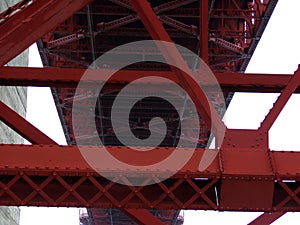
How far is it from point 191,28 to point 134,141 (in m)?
12.5

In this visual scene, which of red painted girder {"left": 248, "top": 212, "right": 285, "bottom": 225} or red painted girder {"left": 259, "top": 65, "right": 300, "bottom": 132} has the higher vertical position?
red painted girder {"left": 259, "top": 65, "right": 300, "bottom": 132}

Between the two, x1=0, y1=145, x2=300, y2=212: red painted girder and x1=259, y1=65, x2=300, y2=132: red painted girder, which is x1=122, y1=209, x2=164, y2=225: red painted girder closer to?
x1=0, y1=145, x2=300, y2=212: red painted girder

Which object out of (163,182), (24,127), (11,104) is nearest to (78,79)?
(24,127)

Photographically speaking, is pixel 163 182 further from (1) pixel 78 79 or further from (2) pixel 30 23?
(1) pixel 78 79

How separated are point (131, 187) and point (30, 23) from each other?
99.4 inches

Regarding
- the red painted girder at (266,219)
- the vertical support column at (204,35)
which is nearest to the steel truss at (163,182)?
the vertical support column at (204,35)

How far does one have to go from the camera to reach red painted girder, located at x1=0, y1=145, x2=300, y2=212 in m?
8.90

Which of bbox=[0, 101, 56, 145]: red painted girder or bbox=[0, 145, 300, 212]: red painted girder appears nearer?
bbox=[0, 145, 300, 212]: red painted girder

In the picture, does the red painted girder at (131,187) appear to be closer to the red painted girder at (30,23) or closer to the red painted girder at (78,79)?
the red painted girder at (30,23)

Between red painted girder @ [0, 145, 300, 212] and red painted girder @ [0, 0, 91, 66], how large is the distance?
4.66 feet

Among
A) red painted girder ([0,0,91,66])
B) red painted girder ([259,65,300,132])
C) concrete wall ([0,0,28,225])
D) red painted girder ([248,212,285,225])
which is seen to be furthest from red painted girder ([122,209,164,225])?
concrete wall ([0,0,28,225])

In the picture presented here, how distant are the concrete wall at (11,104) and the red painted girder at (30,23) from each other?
8.98 m

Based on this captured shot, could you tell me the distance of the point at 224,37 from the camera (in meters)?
18.2

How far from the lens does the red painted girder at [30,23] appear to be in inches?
321
